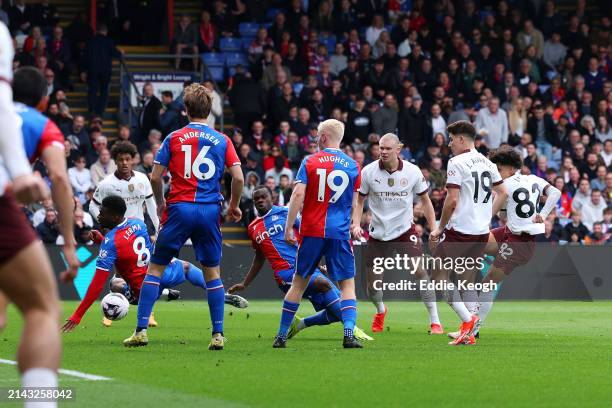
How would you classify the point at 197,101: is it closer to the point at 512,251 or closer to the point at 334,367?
the point at 334,367

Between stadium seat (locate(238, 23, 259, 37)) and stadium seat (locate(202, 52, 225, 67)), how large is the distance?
3.32 ft

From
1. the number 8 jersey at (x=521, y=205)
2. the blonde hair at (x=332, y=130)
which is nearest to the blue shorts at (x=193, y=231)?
the blonde hair at (x=332, y=130)

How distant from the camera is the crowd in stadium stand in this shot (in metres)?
25.5

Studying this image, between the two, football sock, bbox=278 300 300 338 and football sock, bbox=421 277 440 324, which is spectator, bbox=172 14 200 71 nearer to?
football sock, bbox=421 277 440 324

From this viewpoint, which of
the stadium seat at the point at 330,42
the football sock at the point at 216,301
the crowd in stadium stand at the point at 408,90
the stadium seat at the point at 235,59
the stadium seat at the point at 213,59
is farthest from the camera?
the stadium seat at the point at 330,42

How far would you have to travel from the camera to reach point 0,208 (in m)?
5.79

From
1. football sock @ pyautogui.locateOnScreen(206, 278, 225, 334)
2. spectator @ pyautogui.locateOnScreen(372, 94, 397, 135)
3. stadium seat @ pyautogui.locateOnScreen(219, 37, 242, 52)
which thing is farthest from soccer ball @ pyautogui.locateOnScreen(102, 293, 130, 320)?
stadium seat @ pyautogui.locateOnScreen(219, 37, 242, 52)

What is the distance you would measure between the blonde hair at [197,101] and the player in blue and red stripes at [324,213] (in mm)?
1063

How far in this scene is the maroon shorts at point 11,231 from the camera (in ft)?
18.9

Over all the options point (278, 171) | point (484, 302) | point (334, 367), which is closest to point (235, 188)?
point (334, 367)

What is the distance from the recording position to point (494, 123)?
90.9 feet

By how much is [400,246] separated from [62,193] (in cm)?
896

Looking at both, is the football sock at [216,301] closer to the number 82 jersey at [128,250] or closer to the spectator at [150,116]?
the number 82 jersey at [128,250]

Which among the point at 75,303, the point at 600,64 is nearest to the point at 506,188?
the point at 75,303
